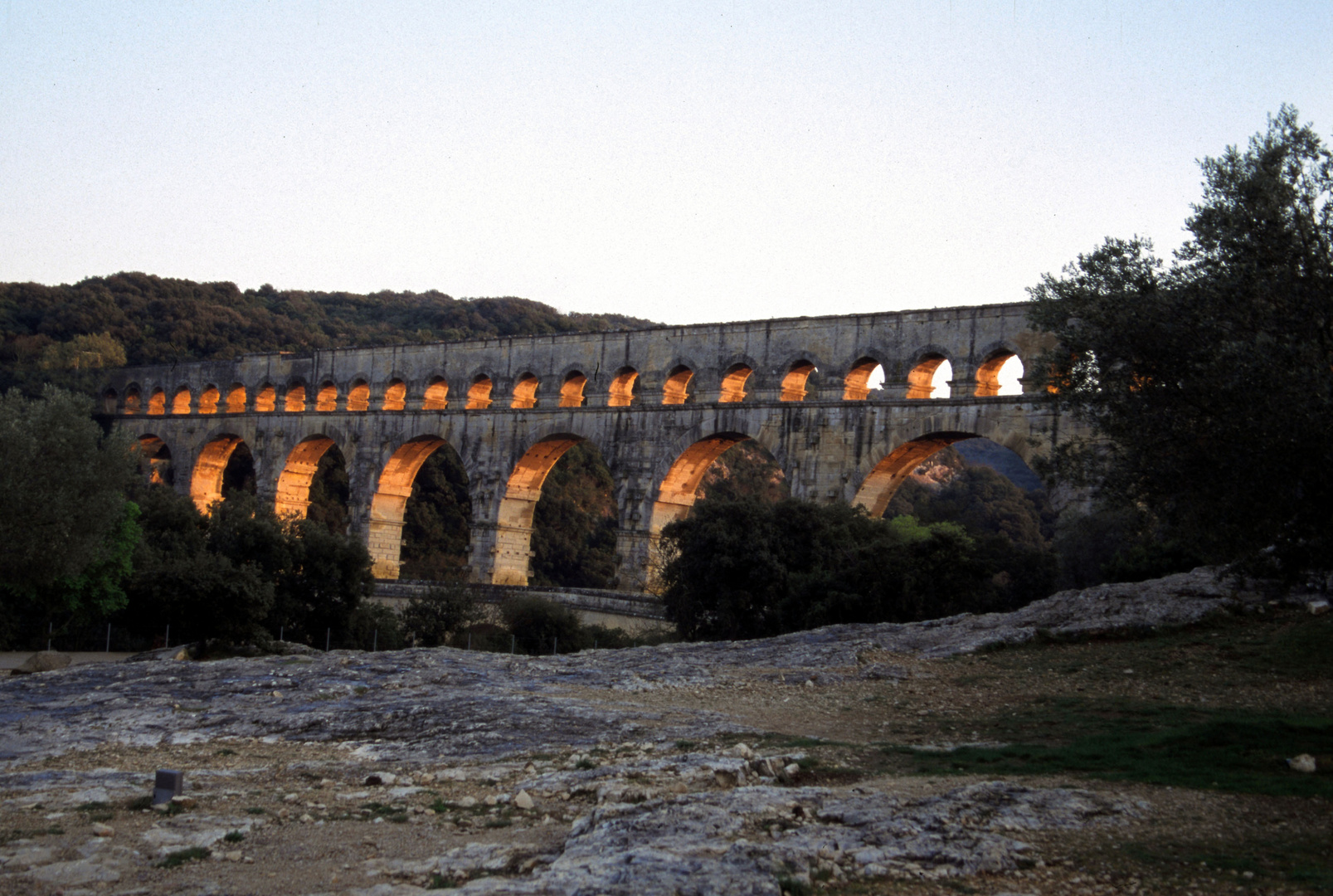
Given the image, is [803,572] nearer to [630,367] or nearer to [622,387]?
[630,367]

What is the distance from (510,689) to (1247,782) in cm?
684

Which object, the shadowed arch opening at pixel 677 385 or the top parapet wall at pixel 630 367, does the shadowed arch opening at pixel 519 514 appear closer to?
the top parapet wall at pixel 630 367

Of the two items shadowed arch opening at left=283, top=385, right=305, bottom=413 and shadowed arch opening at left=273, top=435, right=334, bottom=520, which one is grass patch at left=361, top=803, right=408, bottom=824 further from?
shadowed arch opening at left=283, top=385, right=305, bottom=413

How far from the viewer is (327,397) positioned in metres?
36.6

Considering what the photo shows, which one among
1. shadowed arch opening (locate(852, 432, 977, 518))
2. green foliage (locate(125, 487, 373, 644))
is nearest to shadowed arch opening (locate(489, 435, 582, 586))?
green foliage (locate(125, 487, 373, 644))

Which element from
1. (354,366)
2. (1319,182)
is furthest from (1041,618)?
(354,366)

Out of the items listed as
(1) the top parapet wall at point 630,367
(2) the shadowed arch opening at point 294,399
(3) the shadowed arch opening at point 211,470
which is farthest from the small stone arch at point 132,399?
(2) the shadowed arch opening at point 294,399

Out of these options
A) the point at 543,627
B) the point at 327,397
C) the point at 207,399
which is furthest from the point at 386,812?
the point at 207,399

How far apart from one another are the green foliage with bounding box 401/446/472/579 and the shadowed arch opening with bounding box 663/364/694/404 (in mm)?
14382

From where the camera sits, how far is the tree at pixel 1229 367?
27.3 feet

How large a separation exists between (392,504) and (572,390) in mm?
6966

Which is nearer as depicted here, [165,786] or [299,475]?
[165,786]

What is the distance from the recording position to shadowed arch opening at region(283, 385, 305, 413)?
37.8 m

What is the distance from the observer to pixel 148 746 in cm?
966
